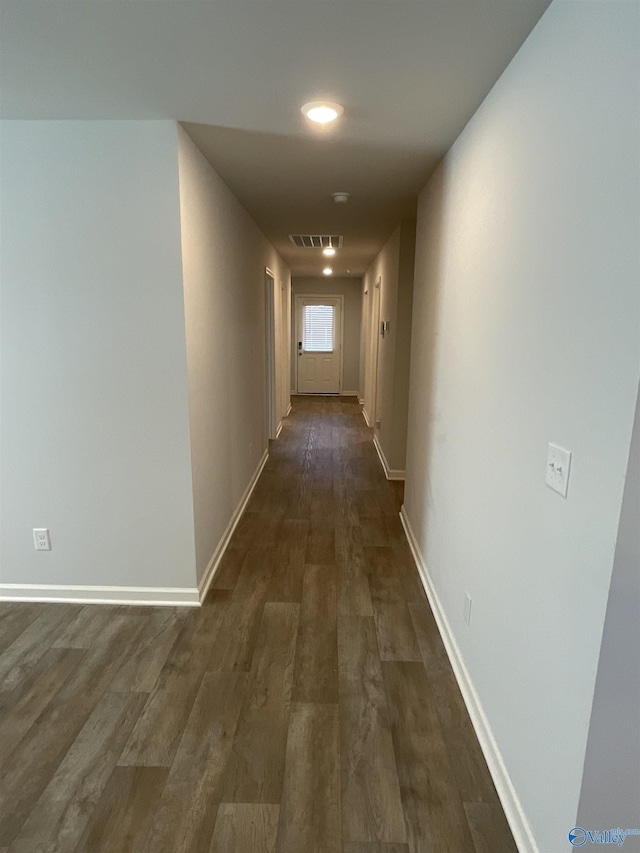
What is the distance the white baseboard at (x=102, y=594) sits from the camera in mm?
2404

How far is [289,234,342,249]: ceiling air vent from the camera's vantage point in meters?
4.56

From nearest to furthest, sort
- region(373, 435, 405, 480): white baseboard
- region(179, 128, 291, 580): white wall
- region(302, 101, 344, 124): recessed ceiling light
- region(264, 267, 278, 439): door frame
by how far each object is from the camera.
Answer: region(302, 101, 344, 124): recessed ceiling light
region(179, 128, 291, 580): white wall
region(373, 435, 405, 480): white baseboard
region(264, 267, 278, 439): door frame

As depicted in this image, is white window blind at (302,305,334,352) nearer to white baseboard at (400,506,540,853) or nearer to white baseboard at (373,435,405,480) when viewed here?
white baseboard at (373,435,405,480)

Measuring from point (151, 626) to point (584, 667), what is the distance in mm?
1949

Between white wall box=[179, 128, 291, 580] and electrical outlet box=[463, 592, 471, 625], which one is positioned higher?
white wall box=[179, 128, 291, 580]

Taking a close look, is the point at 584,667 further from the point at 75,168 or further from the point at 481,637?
the point at 75,168

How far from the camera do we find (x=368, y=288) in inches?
283

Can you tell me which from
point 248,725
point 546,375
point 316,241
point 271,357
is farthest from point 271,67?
point 271,357

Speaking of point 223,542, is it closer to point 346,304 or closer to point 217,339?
point 217,339

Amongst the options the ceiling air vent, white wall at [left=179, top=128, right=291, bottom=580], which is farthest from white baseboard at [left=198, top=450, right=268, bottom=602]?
the ceiling air vent

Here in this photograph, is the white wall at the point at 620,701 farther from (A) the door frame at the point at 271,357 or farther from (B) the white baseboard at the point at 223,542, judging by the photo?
(A) the door frame at the point at 271,357

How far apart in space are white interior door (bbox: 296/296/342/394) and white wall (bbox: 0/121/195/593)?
7.07 m

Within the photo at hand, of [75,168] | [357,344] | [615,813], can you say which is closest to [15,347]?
[75,168]

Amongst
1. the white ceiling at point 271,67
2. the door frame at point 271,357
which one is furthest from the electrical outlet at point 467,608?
the door frame at point 271,357
